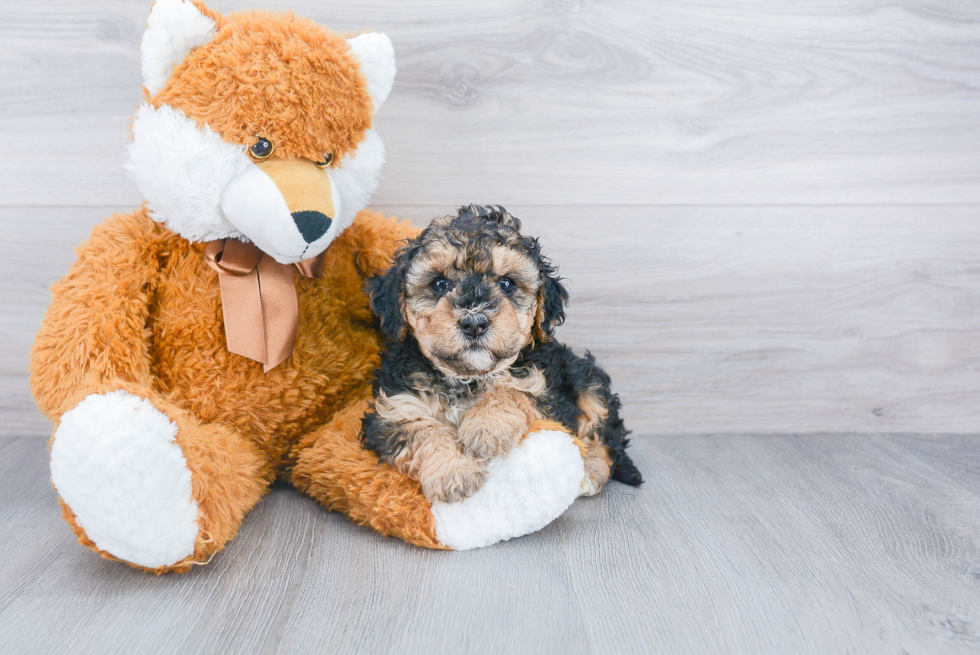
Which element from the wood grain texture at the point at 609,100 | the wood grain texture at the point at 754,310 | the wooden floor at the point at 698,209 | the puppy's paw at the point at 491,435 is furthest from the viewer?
the wood grain texture at the point at 754,310

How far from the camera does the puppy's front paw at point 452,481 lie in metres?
1.44

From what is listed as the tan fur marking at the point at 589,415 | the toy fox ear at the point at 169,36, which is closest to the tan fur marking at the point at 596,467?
the tan fur marking at the point at 589,415

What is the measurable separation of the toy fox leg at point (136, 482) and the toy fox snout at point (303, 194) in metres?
0.47

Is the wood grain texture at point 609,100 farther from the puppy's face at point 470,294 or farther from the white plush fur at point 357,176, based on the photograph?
the puppy's face at point 470,294

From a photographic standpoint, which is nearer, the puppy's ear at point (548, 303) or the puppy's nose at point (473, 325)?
the puppy's nose at point (473, 325)

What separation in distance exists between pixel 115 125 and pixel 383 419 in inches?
49.6

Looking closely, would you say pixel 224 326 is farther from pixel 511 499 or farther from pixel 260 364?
pixel 511 499

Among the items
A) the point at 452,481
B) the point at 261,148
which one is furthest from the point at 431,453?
the point at 261,148

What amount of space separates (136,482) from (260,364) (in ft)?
1.52

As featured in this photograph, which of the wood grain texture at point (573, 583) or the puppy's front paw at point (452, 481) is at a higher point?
the puppy's front paw at point (452, 481)

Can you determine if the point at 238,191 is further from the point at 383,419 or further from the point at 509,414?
the point at 509,414

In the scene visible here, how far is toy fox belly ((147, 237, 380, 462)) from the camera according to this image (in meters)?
1.63

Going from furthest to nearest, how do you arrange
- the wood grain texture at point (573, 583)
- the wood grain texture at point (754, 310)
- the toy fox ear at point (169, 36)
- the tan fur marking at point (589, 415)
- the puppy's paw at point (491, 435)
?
the wood grain texture at point (754, 310)
the tan fur marking at point (589, 415)
the puppy's paw at point (491, 435)
the toy fox ear at point (169, 36)
the wood grain texture at point (573, 583)

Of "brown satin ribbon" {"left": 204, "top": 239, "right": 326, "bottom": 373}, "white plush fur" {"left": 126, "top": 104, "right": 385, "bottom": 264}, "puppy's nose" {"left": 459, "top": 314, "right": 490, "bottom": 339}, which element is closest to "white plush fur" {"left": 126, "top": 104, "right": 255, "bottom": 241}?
"white plush fur" {"left": 126, "top": 104, "right": 385, "bottom": 264}
